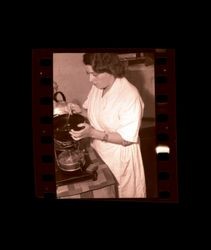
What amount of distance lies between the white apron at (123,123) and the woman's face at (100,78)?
0.05 feet

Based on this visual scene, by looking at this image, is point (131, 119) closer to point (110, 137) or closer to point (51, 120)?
point (110, 137)

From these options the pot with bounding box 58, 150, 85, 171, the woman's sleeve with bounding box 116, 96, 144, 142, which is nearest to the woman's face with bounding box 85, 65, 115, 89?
the woman's sleeve with bounding box 116, 96, 144, 142

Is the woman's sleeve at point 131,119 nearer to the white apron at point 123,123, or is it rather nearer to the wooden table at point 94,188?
the white apron at point 123,123

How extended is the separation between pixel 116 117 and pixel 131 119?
56 mm

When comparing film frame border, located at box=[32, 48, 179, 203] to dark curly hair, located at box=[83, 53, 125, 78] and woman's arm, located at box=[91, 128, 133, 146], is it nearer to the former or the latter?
dark curly hair, located at box=[83, 53, 125, 78]

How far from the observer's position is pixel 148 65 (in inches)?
59.8

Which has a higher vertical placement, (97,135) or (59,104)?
(59,104)

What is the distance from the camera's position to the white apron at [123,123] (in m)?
1.53

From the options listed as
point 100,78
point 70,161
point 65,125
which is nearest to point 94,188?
point 70,161

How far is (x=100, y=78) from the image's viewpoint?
1.54 m

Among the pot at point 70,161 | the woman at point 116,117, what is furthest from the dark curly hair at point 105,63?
the pot at point 70,161

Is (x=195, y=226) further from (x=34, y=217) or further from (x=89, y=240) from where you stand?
(x=34, y=217)

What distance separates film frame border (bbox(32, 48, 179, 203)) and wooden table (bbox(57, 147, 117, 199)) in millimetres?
47

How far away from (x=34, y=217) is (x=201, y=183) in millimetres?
640
